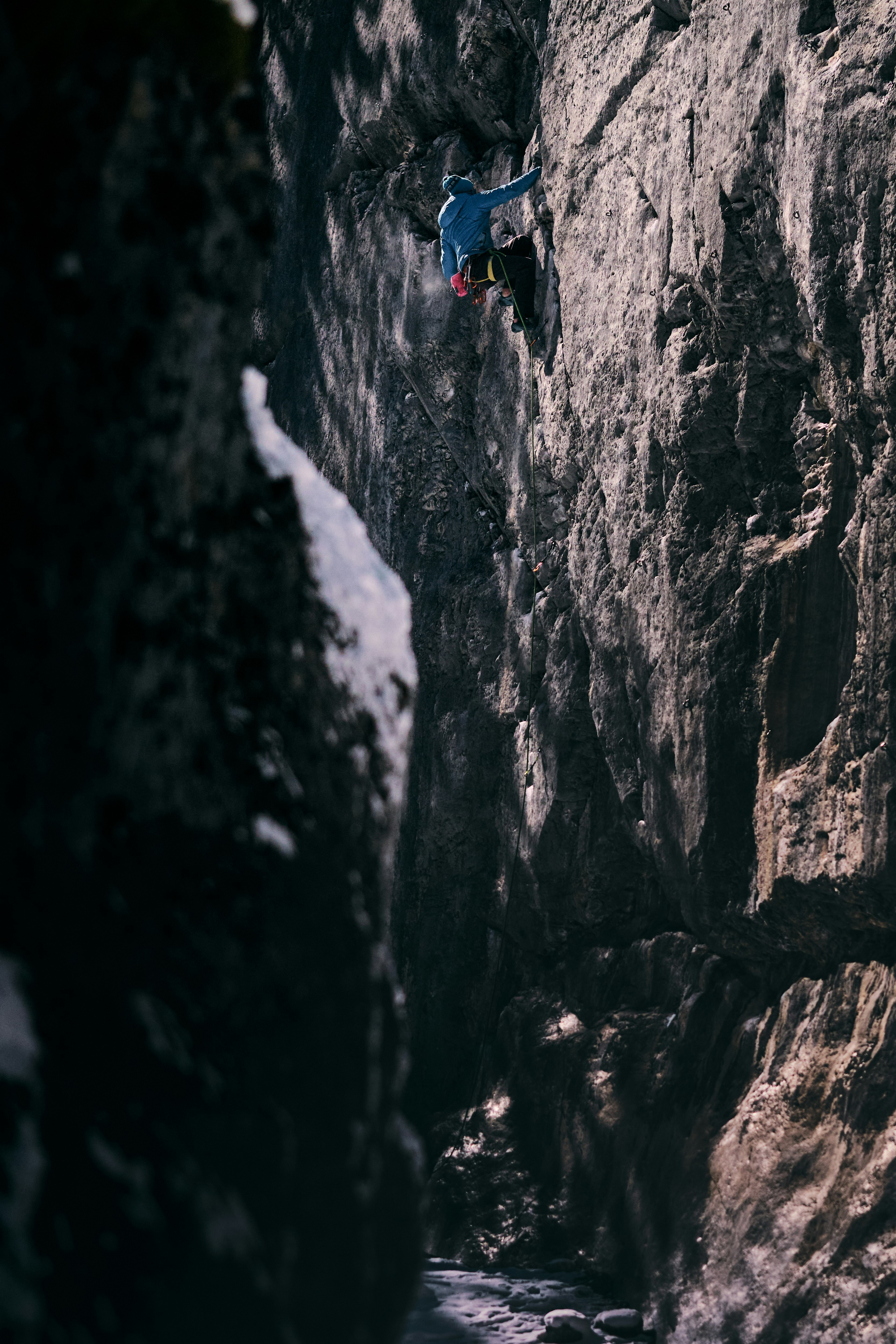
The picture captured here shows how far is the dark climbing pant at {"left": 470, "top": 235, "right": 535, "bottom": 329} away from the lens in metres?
6.71

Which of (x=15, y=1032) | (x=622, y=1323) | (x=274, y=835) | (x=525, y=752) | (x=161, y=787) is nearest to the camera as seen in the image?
(x=15, y=1032)

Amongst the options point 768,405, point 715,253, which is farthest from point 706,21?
point 768,405

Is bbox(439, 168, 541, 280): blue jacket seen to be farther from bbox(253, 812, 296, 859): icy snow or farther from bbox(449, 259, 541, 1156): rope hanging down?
bbox(253, 812, 296, 859): icy snow

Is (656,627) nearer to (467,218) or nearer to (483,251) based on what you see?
(483,251)

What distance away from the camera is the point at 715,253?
4.92 m

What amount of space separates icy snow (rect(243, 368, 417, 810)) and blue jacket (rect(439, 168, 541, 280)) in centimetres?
540

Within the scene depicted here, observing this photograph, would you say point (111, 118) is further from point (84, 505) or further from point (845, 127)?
point (845, 127)

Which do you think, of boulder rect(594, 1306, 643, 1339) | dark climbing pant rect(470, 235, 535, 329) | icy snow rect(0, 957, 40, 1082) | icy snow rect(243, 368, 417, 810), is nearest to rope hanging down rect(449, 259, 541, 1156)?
dark climbing pant rect(470, 235, 535, 329)

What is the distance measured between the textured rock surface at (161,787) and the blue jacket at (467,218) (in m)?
5.59

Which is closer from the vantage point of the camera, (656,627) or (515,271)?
(656,627)

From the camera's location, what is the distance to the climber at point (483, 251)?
670cm

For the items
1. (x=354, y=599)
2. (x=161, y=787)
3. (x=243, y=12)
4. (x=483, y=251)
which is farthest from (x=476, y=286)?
(x=161, y=787)

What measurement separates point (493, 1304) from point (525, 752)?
319cm

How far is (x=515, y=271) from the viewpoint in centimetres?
673
